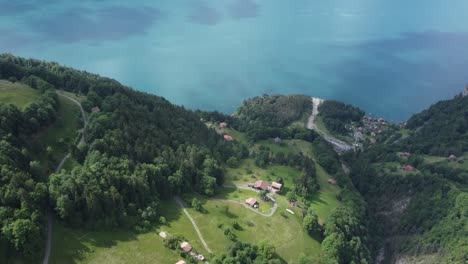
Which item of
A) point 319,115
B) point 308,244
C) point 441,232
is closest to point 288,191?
point 308,244

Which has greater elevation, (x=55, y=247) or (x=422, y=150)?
(x=55, y=247)

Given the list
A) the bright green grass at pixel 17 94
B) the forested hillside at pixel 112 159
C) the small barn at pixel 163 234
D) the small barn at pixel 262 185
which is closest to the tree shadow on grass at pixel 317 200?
the small barn at pixel 262 185

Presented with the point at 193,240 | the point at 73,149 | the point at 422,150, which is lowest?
the point at 422,150

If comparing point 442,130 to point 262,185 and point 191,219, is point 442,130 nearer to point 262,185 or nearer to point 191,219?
point 262,185

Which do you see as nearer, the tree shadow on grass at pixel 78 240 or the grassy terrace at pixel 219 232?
the tree shadow on grass at pixel 78 240

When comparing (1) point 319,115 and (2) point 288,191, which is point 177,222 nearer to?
(2) point 288,191

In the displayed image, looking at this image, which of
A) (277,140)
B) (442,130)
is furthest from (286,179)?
(442,130)

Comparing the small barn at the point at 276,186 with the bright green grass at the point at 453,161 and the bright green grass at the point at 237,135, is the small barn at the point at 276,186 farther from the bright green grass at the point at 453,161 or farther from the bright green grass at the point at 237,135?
the bright green grass at the point at 453,161
